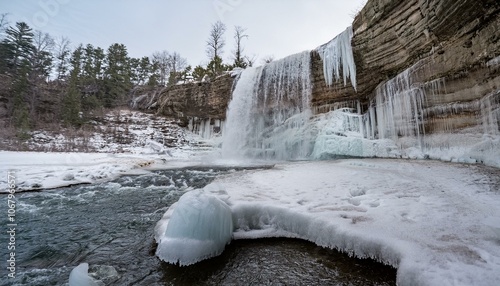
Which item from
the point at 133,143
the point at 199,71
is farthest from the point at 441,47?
the point at 199,71

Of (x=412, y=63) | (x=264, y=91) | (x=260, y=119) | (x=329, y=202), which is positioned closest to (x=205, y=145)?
(x=260, y=119)

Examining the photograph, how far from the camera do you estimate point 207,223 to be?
2447mm

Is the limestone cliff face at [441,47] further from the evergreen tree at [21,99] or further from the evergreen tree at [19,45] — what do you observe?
the evergreen tree at [19,45]

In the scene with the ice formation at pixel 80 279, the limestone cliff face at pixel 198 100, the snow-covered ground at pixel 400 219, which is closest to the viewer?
the snow-covered ground at pixel 400 219

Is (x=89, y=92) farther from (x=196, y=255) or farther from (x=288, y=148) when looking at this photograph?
(x=196, y=255)

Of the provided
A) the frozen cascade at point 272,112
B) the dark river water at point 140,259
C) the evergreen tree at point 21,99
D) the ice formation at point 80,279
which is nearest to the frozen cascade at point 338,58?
the frozen cascade at point 272,112

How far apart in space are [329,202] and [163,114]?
20.2 m

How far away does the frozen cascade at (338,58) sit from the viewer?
9.94 m

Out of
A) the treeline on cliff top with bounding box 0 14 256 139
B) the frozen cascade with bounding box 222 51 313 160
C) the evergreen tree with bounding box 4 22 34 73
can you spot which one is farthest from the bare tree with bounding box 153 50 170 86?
the frozen cascade with bounding box 222 51 313 160

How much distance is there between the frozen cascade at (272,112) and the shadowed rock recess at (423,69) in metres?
1.16

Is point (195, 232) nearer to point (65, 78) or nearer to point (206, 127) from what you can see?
point (206, 127)

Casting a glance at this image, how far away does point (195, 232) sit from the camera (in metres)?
2.36

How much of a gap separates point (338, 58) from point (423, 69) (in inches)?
153

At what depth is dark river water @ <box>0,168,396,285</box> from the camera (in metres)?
2.00
